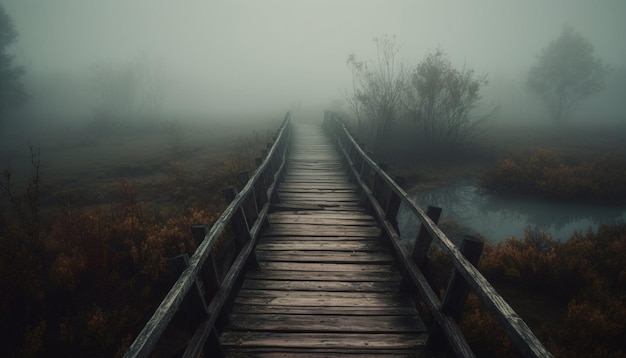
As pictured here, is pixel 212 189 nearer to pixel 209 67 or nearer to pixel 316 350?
pixel 316 350

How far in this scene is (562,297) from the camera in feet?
18.5

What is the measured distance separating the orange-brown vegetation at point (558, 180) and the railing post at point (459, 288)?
41.2 feet

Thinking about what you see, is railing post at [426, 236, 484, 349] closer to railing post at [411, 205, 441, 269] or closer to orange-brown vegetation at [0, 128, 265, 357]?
railing post at [411, 205, 441, 269]

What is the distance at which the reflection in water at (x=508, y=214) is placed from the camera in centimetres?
1054

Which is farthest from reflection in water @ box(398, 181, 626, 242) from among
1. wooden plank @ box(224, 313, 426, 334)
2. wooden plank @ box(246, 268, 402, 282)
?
wooden plank @ box(224, 313, 426, 334)

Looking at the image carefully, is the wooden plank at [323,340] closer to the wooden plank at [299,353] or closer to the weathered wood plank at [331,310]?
the wooden plank at [299,353]

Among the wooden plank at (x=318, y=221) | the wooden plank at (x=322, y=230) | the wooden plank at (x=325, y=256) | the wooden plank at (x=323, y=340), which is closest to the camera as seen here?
the wooden plank at (x=323, y=340)

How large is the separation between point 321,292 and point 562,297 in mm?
4623

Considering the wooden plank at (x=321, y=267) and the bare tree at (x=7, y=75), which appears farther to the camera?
the bare tree at (x=7, y=75)

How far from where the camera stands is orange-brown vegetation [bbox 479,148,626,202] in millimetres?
12391

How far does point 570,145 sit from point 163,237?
1067 inches

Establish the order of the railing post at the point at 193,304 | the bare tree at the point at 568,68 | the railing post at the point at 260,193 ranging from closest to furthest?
the railing post at the point at 193,304 → the railing post at the point at 260,193 → the bare tree at the point at 568,68

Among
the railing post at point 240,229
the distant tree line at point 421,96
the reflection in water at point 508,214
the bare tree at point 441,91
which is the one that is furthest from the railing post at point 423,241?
the bare tree at point 441,91

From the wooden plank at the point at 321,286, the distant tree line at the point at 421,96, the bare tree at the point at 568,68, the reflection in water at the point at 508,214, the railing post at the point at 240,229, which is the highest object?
the bare tree at the point at 568,68
